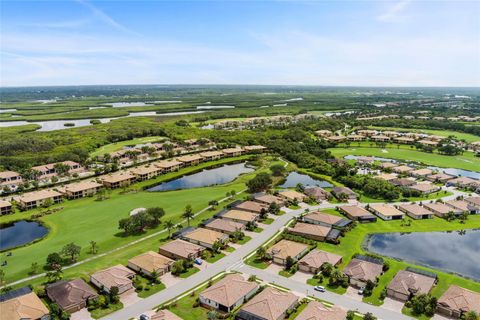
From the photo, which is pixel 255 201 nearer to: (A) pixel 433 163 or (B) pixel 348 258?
(B) pixel 348 258

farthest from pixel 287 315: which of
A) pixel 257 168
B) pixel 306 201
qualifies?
pixel 257 168

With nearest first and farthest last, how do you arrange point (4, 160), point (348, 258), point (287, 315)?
1. point (287, 315)
2. point (348, 258)
3. point (4, 160)

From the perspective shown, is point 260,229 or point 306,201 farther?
point 306,201

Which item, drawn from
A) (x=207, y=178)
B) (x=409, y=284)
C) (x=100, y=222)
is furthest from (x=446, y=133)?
(x=100, y=222)

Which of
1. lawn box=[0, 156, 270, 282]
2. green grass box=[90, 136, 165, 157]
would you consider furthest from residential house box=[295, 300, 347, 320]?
green grass box=[90, 136, 165, 157]

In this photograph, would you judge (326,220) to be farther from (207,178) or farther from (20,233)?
(20,233)

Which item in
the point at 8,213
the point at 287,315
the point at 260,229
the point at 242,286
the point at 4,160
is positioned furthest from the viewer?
the point at 4,160

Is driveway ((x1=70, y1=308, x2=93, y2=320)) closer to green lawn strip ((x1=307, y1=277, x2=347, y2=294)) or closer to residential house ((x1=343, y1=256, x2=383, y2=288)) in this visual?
green lawn strip ((x1=307, y1=277, x2=347, y2=294))
